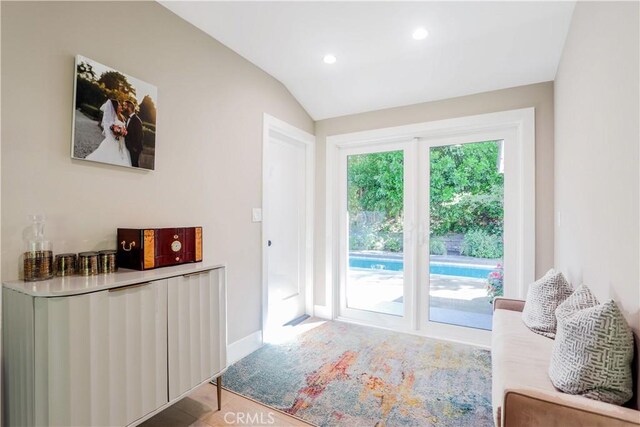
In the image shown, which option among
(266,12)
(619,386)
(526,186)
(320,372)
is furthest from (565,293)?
(266,12)

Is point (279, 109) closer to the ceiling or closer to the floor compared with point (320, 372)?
closer to the ceiling

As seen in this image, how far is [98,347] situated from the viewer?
1334 mm

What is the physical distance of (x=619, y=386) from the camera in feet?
3.41

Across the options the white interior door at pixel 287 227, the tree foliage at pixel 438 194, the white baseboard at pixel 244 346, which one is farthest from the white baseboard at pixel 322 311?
the white baseboard at pixel 244 346

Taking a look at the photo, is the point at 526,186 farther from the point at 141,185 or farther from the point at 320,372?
the point at 141,185

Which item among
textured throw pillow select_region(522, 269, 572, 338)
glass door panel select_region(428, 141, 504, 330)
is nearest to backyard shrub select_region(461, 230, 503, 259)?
glass door panel select_region(428, 141, 504, 330)

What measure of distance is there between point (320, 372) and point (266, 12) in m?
2.61

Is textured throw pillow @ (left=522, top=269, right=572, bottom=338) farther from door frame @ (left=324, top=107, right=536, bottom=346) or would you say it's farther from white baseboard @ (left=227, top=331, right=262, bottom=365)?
white baseboard @ (left=227, top=331, right=262, bottom=365)

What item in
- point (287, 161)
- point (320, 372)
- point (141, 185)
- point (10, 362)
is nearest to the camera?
point (10, 362)

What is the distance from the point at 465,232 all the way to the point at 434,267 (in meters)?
0.46

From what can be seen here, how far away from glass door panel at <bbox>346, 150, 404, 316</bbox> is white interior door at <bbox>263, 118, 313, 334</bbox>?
51 centimetres

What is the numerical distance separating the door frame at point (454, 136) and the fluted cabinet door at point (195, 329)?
70.3 inches

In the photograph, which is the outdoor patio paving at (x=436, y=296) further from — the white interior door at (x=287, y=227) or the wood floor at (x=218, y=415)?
the wood floor at (x=218, y=415)

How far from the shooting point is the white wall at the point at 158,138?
1420 millimetres
